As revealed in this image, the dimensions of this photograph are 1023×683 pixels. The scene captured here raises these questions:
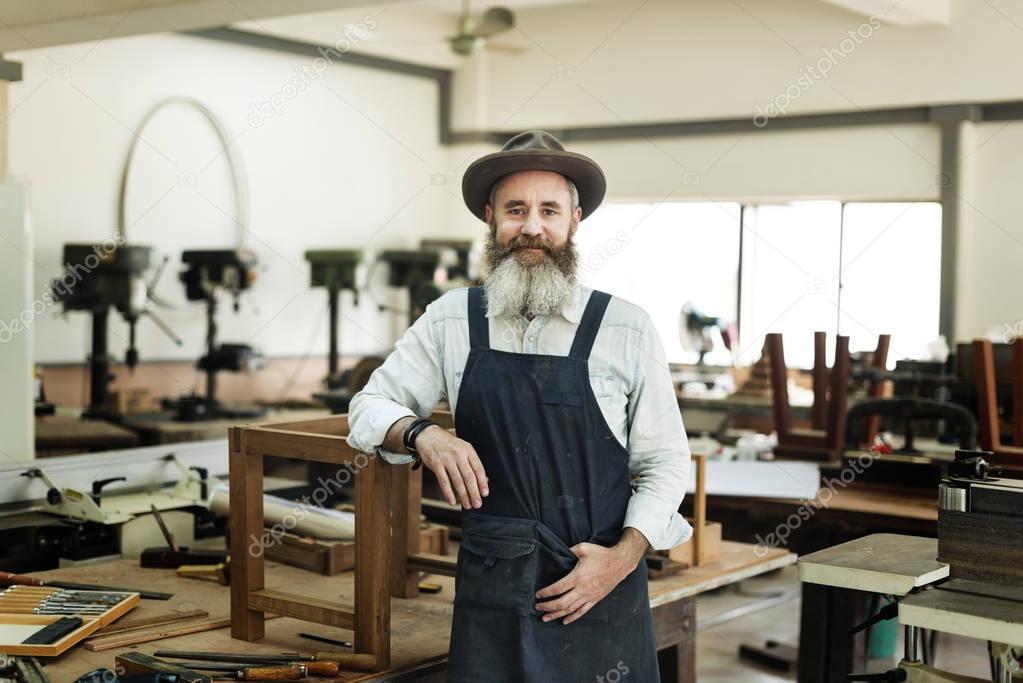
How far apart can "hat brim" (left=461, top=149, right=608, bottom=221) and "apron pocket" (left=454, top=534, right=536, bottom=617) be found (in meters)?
0.67

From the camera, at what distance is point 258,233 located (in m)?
7.87

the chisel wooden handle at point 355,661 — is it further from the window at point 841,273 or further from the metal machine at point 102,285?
the window at point 841,273

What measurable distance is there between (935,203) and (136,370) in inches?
206

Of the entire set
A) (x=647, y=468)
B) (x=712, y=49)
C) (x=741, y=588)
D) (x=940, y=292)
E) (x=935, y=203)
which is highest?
(x=712, y=49)

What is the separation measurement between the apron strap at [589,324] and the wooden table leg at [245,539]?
0.72 metres

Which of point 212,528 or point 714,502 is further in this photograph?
point 714,502

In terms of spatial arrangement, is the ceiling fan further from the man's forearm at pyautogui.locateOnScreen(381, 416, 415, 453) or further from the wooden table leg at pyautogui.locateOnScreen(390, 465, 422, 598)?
the man's forearm at pyautogui.locateOnScreen(381, 416, 415, 453)

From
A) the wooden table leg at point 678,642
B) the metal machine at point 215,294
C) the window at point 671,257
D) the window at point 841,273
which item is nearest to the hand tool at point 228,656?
the wooden table leg at point 678,642

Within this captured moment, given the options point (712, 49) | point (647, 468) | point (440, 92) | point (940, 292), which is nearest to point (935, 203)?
point (940, 292)

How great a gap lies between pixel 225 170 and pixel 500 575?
6.14 m

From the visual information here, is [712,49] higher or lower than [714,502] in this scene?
higher

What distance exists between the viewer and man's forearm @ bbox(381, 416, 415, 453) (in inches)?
79.6

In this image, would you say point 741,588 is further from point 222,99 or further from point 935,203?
point 222,99

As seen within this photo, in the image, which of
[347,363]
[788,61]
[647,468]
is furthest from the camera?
[347,363]
